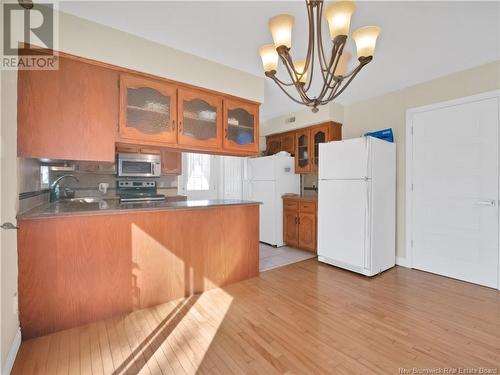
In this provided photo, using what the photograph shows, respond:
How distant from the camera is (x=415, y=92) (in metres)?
3.15

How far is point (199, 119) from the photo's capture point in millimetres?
2555

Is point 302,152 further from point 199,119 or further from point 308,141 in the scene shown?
point 199,119

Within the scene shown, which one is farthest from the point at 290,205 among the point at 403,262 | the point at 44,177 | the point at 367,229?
the point at 44,177

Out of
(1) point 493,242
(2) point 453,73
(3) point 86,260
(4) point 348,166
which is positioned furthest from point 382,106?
(3) point 86,260

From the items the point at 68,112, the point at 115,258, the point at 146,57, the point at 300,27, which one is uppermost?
the point at 300,27

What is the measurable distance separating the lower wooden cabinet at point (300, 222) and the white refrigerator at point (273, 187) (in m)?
0.11

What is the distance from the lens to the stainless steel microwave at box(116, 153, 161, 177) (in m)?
3.61

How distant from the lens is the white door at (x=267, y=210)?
4270mm

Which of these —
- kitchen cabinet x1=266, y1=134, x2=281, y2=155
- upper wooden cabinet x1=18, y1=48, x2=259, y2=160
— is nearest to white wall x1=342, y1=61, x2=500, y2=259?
kitchen cabinet x1=266, y1=134, x2=281, y2=155

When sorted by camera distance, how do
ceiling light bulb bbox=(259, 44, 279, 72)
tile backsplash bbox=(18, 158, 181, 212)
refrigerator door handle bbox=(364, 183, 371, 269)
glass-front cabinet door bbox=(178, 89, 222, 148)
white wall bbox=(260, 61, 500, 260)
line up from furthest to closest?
refrigerator door handle bbox=(364, 183, 371, 269), white wall bbox=(260, 61, 500, 260), glass-front cabinet door bbox=(178, 89, 222, 148), tile backsplash bbox=(18, 158, 181, 212), ceiling light bulb bbox=(259, 44, 279, 72)

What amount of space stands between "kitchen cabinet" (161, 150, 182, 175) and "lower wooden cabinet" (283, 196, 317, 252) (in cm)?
203

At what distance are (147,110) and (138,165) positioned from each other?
1729 millimetres

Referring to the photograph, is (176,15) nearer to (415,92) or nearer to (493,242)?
(415,92)

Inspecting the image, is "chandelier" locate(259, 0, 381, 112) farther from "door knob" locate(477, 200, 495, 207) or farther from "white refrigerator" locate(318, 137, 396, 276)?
"door knob" locate(477, 200, 495, 207)
